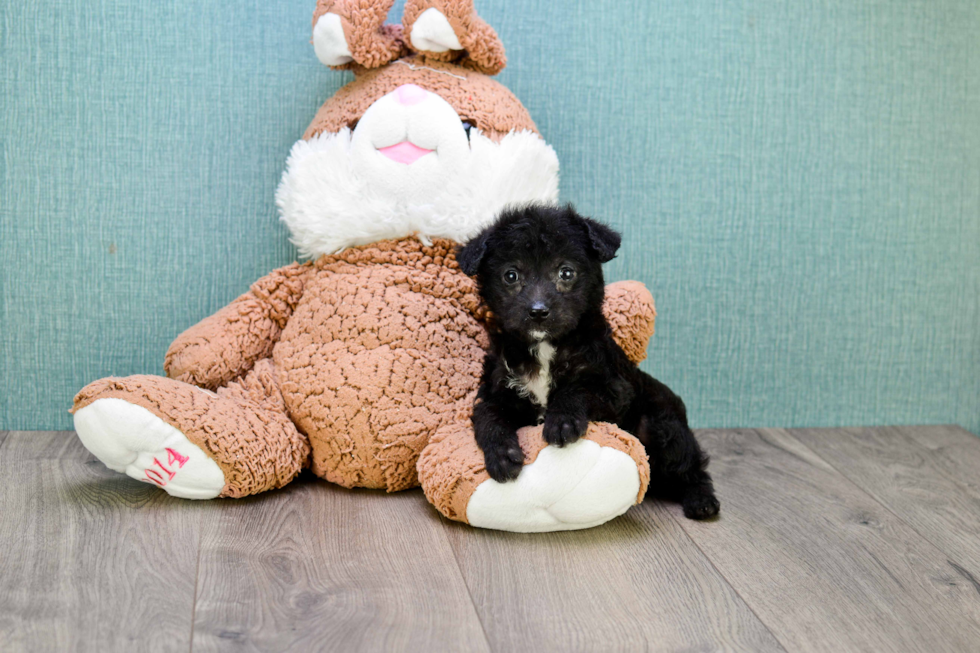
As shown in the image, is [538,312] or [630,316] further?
[630,316]

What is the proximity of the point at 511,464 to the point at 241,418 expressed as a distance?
22.8 inches

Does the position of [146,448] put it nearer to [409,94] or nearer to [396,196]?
[396,196]

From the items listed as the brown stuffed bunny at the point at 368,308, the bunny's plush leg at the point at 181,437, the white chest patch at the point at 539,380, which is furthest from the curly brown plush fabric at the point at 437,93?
the bunny's plush leg at the point at 181,437

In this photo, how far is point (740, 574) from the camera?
1547 millimetres

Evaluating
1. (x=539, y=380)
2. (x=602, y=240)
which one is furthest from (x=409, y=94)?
(x=539, y=380)

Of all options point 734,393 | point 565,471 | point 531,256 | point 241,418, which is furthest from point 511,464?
point 734,393

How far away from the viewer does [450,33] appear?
6.22 feet

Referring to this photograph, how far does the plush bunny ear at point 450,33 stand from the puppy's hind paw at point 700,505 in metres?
1.05

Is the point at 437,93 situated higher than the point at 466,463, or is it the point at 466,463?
the point at 437,93

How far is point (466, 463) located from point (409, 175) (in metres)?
0.63

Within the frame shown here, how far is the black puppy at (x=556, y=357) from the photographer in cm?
160

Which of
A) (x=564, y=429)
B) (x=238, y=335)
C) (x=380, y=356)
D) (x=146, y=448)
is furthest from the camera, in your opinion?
(x=238, y=335)

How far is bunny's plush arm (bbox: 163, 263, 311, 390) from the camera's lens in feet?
6.28

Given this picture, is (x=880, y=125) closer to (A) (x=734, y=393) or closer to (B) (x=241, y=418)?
(A) (x=734, y=393)
